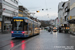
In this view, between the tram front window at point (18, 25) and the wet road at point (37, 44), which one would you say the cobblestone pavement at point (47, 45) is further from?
the tram front window at point (18, 25)

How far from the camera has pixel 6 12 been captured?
170 feet

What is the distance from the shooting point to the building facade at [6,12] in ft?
159

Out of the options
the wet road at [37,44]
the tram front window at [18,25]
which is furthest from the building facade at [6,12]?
the wet road at [37,44]

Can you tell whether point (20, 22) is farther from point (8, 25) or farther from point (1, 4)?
point (8, 25)

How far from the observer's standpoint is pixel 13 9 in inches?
2298

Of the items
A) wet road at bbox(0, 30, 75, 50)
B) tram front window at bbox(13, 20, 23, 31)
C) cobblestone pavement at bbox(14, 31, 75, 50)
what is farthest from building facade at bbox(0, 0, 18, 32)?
cobblestone pavement at bbox(14, 31, 75, 50)

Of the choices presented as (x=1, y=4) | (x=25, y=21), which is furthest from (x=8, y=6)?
(x=25, y=21)

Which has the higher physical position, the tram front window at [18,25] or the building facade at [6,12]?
the building facade at [6,12]

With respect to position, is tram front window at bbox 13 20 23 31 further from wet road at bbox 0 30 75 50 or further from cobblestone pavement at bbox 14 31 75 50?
cobblestone pavement at bbox 14 31 75 50

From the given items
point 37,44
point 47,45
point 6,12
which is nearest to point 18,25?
point 37,44

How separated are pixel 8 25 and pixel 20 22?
39.2 metres

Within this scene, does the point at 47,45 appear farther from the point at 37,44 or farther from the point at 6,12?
the point at 6,12

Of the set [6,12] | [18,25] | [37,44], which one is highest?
[6,12]

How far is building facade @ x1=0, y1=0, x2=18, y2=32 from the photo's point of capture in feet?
159
